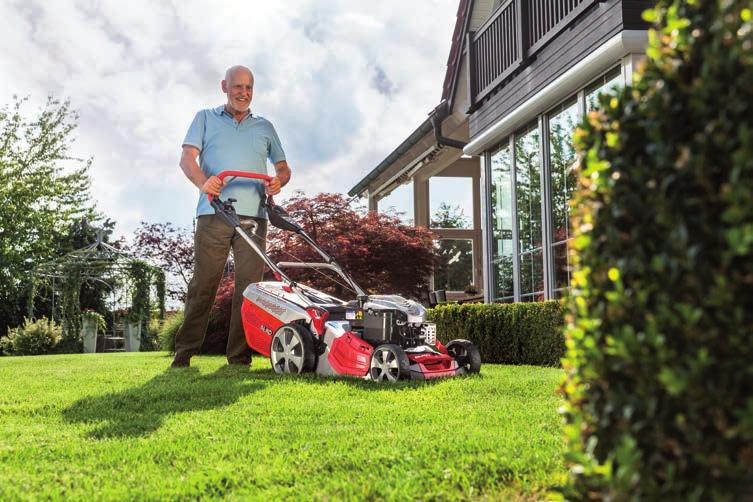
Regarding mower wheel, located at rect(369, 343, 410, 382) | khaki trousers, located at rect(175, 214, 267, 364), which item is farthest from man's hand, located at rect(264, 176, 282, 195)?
mower wheel, located at rect(369, 343, 410, 382)

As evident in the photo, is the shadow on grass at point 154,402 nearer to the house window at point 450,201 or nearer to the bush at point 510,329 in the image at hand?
the bush at point 510,329

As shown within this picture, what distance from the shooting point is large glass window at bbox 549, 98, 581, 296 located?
31.0 ft

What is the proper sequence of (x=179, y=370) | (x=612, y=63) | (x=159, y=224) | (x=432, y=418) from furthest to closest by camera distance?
(x=159, y=224), (x=612, y=63), (x=179, y=370), (x=432, y=418)

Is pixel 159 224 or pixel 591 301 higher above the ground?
pixel 159 224

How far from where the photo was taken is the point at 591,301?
1.77 m

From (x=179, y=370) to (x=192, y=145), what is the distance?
1947 mm

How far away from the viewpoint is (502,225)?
11984 millimetres

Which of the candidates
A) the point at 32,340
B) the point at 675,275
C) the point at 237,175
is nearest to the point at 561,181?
the point at 237,175

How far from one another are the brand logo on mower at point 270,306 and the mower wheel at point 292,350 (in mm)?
130

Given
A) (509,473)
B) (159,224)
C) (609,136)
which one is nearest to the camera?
(609,136)

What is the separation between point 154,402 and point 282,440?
157 centimetres

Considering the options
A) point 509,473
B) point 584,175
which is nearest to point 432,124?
point 509,473

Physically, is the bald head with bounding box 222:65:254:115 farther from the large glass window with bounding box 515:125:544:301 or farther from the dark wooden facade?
the large glass window with bounding box 515:125:544:301

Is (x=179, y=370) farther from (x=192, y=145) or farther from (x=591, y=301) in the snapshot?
(x=591, y=301)
